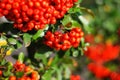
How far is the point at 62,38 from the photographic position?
108 inches

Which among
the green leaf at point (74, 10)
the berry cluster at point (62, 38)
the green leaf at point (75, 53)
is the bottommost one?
the green leaf at point (75, 53)

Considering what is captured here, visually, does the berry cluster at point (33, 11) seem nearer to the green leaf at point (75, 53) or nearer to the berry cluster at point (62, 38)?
the berry cluster at point (62, 38)

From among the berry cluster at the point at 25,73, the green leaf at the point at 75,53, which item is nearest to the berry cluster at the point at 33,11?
the berry cluster at the point at 25,73

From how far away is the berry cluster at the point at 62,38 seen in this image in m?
2.74

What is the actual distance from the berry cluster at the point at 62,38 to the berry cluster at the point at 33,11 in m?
0.11

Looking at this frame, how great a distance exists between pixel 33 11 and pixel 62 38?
12.3 inches

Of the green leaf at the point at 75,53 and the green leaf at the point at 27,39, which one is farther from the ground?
the green leaf at the point at 27,39

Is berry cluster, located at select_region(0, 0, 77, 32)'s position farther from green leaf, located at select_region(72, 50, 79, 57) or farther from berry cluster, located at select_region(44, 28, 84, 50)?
green leaf, located at select_region(72, 50, 79, 57)

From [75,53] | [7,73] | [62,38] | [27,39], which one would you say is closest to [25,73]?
[7,73]

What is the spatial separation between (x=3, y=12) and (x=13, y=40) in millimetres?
281

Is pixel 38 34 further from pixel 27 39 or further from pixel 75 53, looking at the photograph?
pixel 75 53

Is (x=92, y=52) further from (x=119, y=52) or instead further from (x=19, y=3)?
(x=19, y=3)

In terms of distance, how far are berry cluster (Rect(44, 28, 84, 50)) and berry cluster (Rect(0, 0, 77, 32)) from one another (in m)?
0.11

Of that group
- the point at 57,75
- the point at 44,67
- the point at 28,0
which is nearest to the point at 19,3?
the point at 28,0
